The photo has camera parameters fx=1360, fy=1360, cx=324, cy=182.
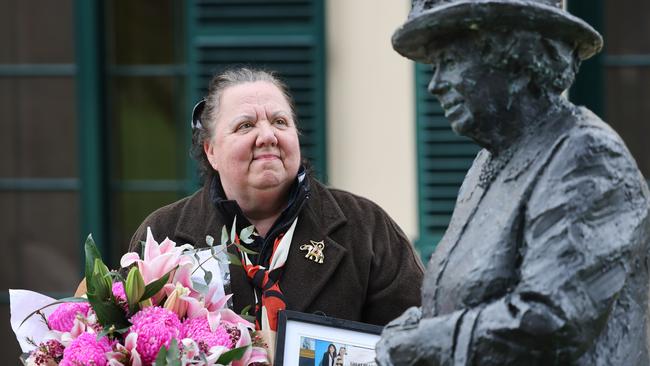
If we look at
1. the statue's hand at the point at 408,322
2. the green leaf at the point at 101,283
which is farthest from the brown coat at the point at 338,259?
the statue's hand at the point at 408,322

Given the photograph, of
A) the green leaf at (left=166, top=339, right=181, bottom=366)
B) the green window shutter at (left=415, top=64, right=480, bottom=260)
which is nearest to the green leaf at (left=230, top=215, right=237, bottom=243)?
the green leaf at (left=166, top=339, right=181, bottom=366)

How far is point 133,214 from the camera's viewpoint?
5348 mm

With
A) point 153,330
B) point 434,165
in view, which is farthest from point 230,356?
point 434,165

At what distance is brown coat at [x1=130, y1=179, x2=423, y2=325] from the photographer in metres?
3.34

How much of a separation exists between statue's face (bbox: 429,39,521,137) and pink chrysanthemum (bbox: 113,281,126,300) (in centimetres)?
89

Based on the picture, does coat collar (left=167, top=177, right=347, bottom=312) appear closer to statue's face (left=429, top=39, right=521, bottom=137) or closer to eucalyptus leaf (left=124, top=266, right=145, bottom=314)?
eucalyptus leaf (left=124, top=266, right=145, bottom=314)

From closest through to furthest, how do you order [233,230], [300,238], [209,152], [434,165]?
1. [233,230]
2. [300,238]
3. [209,152]
4. [434,165]

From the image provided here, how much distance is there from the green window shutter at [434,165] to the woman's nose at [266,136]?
1.71 metres

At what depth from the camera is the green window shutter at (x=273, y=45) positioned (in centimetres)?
506

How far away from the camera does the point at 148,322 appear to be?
267cm

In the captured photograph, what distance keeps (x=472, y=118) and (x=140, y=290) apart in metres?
0.89

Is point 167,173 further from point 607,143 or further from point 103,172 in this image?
point 607,143

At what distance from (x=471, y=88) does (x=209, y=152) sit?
4.80ft

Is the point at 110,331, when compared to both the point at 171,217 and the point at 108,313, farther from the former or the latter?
the point at 171,217
